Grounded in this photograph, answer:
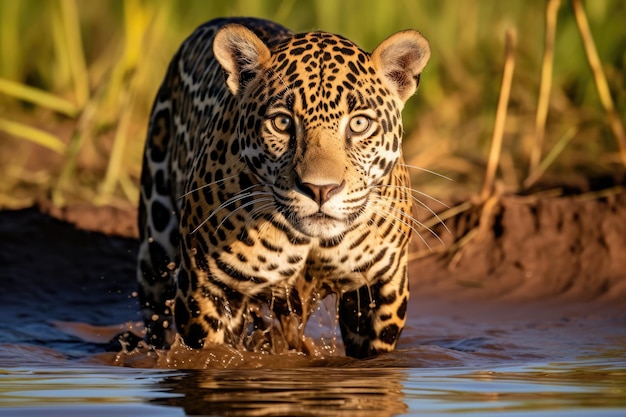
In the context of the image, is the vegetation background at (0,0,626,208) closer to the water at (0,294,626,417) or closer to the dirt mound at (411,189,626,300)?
the dirt mound at (411,189,626,300)

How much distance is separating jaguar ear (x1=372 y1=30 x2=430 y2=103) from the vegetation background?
3338 millimetres

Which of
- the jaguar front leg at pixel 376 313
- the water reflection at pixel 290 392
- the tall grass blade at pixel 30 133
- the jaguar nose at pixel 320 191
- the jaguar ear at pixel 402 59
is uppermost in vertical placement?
the tall grass blade at pixel 30 133

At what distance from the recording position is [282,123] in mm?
5793

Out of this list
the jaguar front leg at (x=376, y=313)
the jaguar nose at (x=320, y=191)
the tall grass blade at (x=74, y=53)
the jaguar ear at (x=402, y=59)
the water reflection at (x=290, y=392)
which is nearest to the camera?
the water reflection at (x=290, y=392)

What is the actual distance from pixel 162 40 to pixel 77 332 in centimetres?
366

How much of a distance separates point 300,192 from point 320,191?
3.9 inches

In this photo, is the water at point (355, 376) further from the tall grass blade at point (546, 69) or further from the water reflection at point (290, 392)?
the tall grass blade at point (546, 69)

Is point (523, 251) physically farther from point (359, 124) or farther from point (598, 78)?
point (359, 124)

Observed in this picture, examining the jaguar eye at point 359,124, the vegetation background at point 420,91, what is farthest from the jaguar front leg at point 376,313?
the vegetation background at point 420,91

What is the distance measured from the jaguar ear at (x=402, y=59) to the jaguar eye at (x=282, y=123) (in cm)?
52

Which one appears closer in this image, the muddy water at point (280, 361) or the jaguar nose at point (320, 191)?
the muddy water at point (280, 361)

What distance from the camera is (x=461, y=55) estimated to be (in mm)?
11898

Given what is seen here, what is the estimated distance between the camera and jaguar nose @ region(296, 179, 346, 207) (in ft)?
17.8

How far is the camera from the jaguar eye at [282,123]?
578 cm
